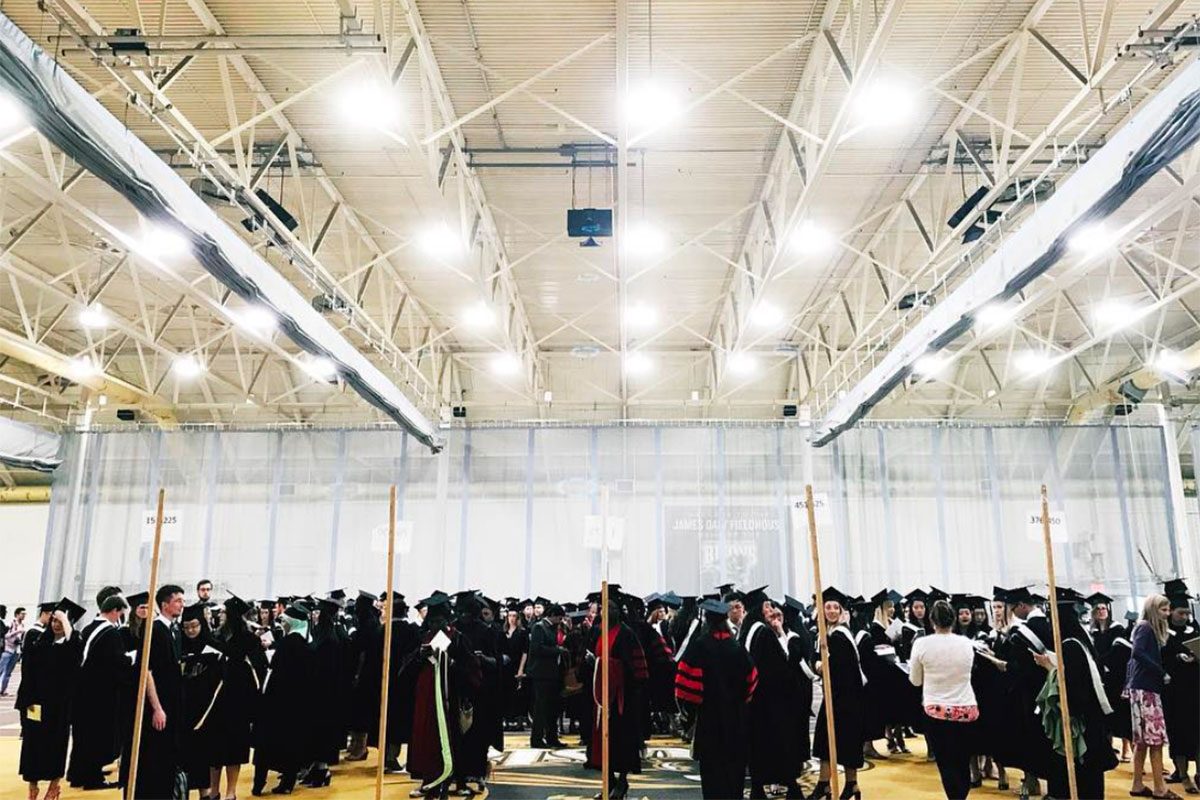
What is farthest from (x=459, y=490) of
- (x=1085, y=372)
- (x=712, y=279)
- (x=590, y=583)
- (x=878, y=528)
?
(x=1085, y=372)

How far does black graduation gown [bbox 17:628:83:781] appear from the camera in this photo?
7070 millimetres

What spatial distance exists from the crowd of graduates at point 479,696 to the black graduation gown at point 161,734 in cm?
1

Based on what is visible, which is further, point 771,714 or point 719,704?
point 771,714

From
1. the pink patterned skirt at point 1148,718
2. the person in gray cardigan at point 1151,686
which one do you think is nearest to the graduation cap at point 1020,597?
the person in gray cardigan at point 1151,686

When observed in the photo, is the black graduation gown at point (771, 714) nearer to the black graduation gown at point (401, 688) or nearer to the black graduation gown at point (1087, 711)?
the black graduation gown at point (1087, 711)

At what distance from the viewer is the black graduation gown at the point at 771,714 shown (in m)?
6.84

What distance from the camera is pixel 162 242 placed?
9.71 meters

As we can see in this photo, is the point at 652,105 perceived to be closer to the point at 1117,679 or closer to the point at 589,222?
the point at 589,222

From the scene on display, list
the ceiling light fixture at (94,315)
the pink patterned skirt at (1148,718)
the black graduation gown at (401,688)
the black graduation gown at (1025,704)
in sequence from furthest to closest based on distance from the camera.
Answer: the ceiling light fixture at (94,315) → the black graduation gown at (401,688) → the pink patterned skirt at (1148,718) → the black graduation gown at (1025,704)

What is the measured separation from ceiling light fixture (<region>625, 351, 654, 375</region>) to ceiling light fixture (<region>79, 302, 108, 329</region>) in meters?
8.56

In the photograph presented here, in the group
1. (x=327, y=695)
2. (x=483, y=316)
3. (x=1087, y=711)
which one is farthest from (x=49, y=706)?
(x=1087, y=711)

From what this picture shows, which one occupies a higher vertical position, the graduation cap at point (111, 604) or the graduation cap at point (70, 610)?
the graduation cap at point (111, 604)

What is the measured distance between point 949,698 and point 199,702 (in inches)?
213

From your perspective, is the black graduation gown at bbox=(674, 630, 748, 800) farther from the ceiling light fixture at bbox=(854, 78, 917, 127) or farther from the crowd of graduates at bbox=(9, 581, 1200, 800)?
the ceiling light fixture at bbox=(854, 78, 917, 127)
